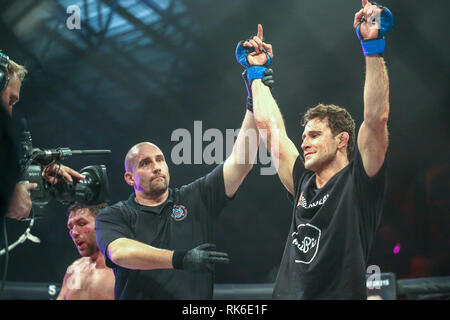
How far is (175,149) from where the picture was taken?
5.12 meters

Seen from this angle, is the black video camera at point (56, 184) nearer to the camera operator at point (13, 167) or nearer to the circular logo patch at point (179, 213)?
the camera operator at point (13, 167)

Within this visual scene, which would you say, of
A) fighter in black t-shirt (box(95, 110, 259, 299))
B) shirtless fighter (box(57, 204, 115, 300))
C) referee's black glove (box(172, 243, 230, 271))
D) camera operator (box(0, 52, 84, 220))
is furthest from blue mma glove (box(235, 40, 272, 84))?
shirtless fighter (box(57, 204, 115, 300))

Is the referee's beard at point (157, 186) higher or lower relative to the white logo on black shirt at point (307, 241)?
higher

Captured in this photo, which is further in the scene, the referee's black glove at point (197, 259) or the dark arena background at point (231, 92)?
the dark arena background at point (231, 92)

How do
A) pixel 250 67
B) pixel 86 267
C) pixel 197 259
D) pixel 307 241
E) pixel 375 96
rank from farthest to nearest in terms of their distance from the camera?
pixel 86 267
pixel 250 67
pixel 197 259
pixel 307 241
pixel 375 96

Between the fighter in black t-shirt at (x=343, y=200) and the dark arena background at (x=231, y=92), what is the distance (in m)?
2.87

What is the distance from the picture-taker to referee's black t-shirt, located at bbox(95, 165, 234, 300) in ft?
7.59

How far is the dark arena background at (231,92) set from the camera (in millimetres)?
4715

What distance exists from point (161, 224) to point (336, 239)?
1019mm

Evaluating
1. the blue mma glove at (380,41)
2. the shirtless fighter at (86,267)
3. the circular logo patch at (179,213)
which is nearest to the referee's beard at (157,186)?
the circular logo patch at (179,213)

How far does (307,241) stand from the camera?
1.88m

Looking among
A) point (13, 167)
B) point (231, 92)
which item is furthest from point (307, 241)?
point (231, 92)

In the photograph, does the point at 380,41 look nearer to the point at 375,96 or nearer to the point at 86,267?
the point at 375,96
